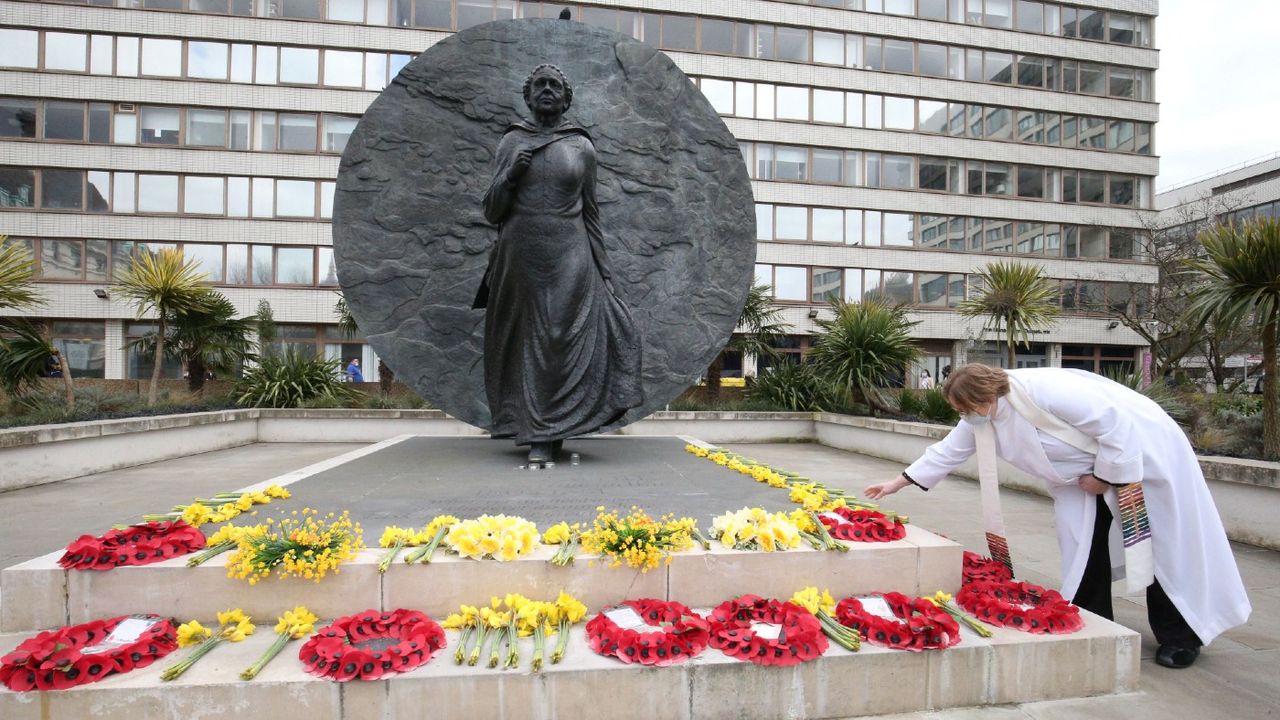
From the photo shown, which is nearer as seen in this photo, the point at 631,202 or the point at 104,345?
the point at 631,202

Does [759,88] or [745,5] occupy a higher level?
[745,5]

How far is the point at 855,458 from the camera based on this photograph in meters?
12.2

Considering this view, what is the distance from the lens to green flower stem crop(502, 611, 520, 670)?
2.61 meters

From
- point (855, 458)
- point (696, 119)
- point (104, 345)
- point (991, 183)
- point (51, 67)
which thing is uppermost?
point (51, 67)

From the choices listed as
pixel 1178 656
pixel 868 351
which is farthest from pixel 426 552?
pixel 868 351

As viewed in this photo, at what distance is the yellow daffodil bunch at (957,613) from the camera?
300 centimetres

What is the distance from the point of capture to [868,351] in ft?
44.8

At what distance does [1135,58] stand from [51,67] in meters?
44.5

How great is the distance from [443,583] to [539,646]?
0.65m

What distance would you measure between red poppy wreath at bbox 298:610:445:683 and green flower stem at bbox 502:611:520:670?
0.90 ft

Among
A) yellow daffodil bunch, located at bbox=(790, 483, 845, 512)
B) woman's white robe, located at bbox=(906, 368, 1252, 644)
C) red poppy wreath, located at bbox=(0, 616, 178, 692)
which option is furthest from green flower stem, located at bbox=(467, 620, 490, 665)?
woman's white robe, located at bbox=(906, 368, 1252, 644)

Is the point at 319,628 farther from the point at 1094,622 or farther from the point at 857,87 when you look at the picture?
the point at 857,87

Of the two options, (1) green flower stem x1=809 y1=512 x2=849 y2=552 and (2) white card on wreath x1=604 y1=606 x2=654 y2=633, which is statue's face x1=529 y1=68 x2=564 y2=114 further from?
(2) white card on wreath x1=604 y1=606 x2=654 y2=633

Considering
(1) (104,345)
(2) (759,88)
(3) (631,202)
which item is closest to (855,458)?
(3) (631,202)
